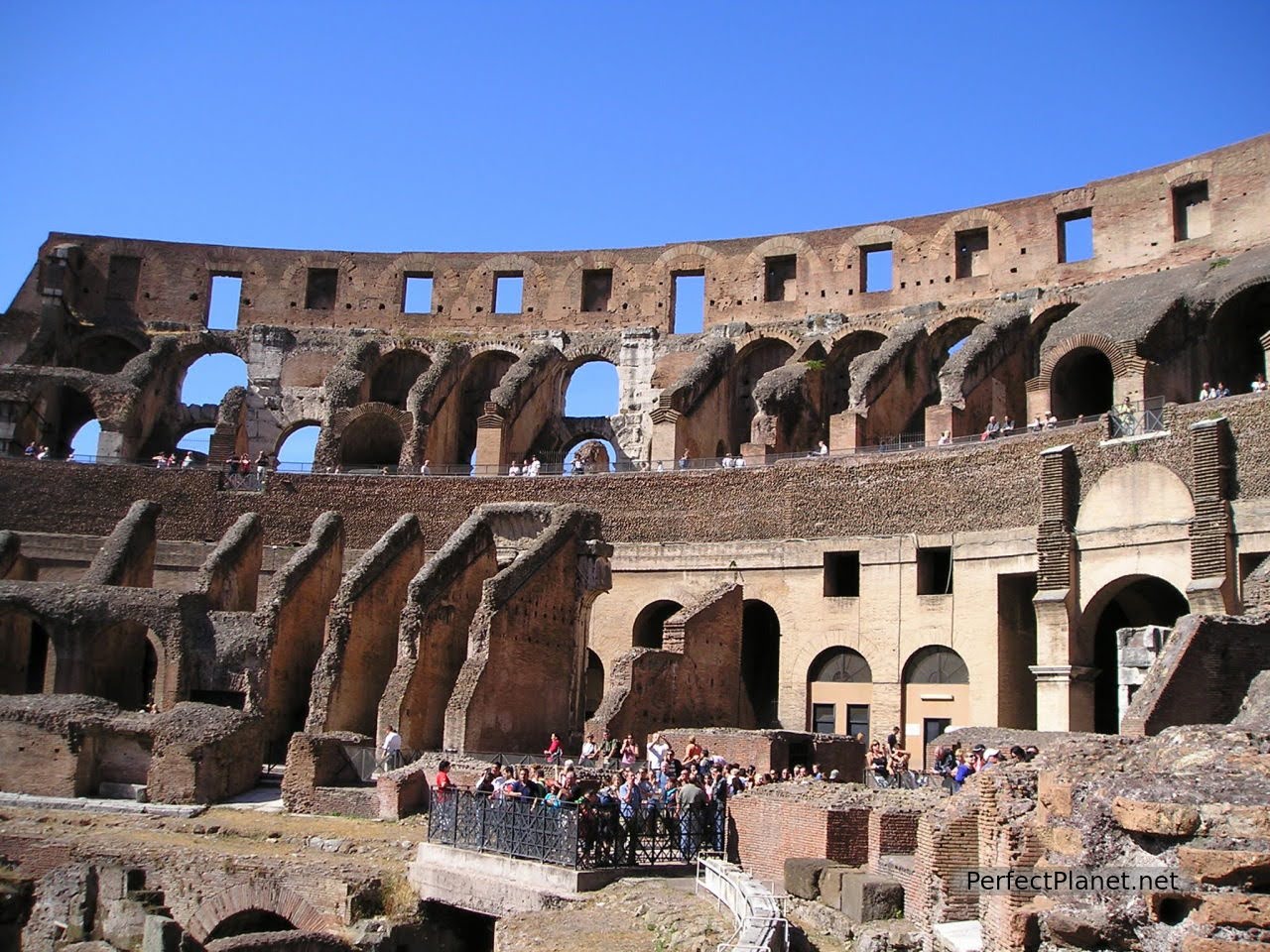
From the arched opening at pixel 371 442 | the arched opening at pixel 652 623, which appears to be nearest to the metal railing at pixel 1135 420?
the arched opening at pixel 652 623

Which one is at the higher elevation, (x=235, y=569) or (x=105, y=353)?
(x=105, y=353)

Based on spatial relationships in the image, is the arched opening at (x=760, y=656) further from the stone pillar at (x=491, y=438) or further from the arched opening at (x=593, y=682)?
the stone pillar at (x=491, y=438)

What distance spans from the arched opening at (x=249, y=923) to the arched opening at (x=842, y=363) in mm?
24559

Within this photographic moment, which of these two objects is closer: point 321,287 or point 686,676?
point 686,676

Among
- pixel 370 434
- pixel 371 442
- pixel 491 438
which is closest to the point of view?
pixel 491 438

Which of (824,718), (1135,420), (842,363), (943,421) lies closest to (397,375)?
(842,363)

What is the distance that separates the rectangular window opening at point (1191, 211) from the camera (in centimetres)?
3658

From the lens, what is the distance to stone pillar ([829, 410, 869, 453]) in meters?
34.8

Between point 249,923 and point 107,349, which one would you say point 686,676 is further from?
point 107,349

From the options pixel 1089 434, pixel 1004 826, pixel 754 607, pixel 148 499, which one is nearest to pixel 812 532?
pixel 754 607

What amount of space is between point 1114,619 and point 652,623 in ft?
35.8

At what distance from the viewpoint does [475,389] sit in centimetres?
4503

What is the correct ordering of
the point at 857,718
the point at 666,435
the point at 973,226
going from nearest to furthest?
the point at 857,718 → the point at 666,435 → the point at 973,226

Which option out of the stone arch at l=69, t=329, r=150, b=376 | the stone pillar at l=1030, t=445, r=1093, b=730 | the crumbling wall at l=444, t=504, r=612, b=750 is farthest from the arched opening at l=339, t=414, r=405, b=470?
the stone pillar at l=1030, t=445, r=1093, b=730
